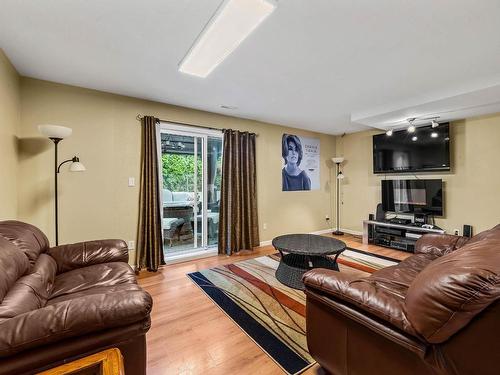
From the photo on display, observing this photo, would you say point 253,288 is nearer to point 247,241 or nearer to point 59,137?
point 247,241

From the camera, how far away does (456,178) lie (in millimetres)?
3963

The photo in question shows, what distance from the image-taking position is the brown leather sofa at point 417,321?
82cm

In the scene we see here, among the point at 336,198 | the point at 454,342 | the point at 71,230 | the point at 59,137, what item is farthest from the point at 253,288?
the point at 336,198

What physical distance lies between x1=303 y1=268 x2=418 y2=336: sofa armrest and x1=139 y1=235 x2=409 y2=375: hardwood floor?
64cm

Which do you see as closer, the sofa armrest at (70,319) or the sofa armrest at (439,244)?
the sofa armrest at (70,319)

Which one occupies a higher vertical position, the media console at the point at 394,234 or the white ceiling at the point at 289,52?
the white ceiling at the point at 289,52

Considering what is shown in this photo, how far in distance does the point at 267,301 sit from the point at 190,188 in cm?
218

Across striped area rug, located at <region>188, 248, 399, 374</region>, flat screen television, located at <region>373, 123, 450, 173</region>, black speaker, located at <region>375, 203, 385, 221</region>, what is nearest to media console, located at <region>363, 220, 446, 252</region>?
black speaker, located at <region>375, 203, 385, 221</region>

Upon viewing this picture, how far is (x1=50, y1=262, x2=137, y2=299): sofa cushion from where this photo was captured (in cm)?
164

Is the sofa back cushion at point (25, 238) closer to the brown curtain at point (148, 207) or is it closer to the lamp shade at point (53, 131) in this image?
the lamp shade at point (53, 131)

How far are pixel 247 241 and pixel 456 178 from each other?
3.65 metres

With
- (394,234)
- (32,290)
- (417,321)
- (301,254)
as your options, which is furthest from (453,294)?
(394,234)

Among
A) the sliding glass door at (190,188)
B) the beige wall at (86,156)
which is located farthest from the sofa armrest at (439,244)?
the beige wall at (86,156)

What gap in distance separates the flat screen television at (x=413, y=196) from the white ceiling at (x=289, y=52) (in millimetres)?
1290
